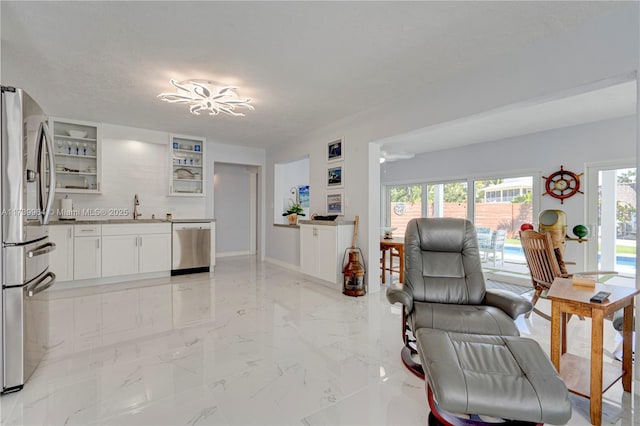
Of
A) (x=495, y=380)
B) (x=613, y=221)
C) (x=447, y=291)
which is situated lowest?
(x=495, y=380)

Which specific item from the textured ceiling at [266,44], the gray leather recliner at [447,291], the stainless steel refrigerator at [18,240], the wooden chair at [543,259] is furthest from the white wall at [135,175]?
the wooden chair at [543,259]

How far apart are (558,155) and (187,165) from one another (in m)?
6.08

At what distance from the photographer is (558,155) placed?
14.9ft

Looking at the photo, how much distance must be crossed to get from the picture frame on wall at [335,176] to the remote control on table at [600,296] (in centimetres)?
321

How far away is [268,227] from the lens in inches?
255

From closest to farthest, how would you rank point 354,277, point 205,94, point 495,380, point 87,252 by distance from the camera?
point 495,380 → point 205,94 → point 354,277 → point 87,252

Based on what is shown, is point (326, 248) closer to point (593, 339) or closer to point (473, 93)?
point (473, 93)

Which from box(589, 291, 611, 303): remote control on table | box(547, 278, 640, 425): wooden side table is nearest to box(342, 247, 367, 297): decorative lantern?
box(547, 278, 640, 425): wooden side table

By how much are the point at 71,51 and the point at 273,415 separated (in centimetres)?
324

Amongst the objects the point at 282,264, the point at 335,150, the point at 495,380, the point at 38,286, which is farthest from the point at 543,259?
Result: the point at 38,286

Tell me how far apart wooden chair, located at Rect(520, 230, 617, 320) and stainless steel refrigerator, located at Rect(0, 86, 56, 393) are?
416 centimetres

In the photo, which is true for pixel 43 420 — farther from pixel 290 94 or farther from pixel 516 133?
pixel 516 133

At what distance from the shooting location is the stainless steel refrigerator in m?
1.84

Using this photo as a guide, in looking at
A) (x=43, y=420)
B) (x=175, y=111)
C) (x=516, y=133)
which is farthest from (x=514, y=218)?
(x=43, y=420)
